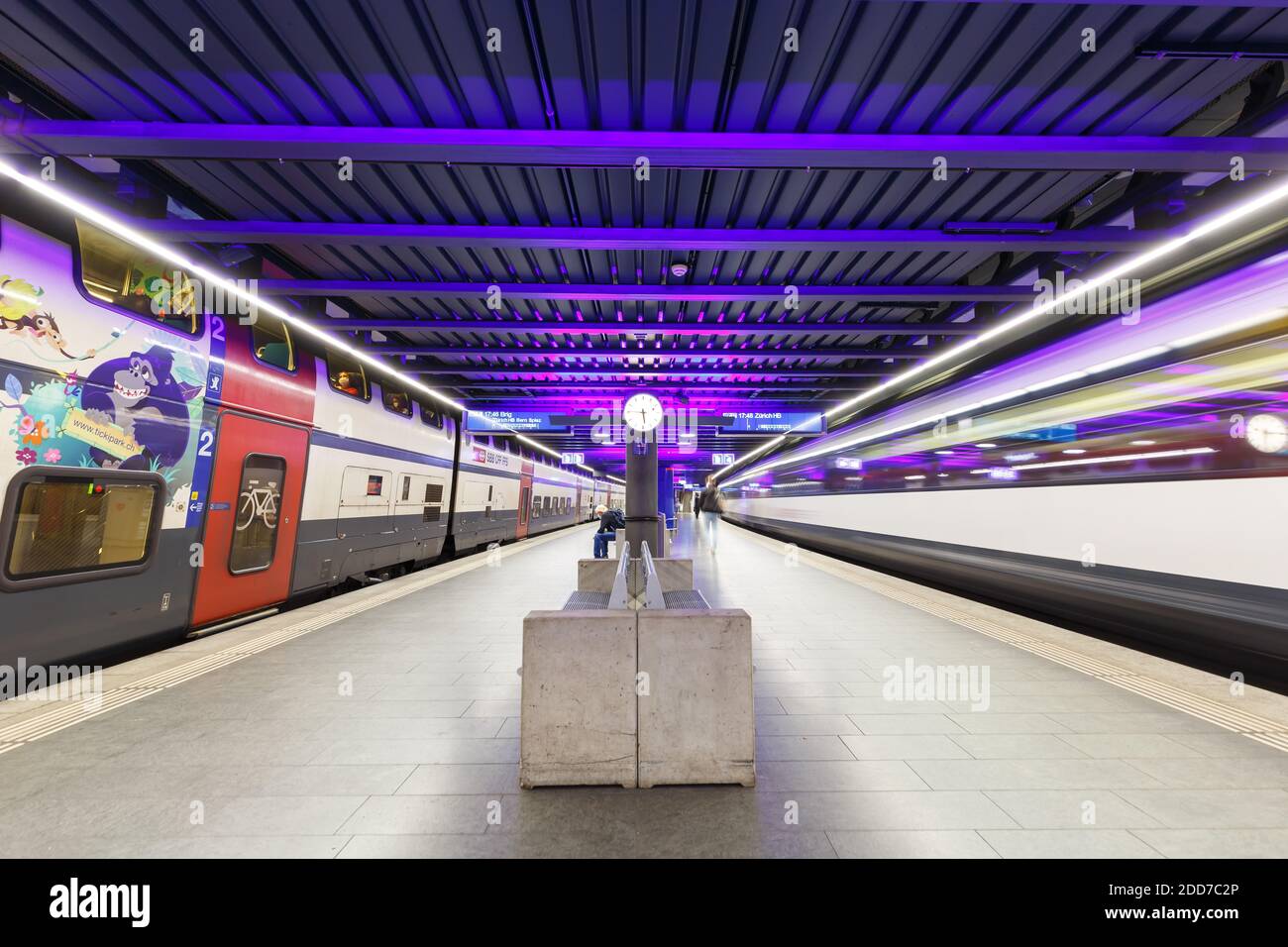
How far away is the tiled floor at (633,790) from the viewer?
2.07 metres

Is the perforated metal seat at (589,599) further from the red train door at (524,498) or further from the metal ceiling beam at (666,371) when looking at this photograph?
the red train door at (524,498)

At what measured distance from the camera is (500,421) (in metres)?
12.8

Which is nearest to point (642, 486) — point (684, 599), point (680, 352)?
point (684, 599)

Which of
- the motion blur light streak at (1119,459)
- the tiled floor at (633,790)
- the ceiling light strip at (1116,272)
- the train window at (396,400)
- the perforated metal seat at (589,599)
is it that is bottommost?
the tiled floor at (633,790)

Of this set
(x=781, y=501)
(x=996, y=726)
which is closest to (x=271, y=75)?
(x=996, y=726)

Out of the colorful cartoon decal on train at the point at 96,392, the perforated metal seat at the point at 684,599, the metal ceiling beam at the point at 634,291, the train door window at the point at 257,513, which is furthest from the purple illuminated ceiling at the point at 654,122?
the perforated metal seat at the point at 684,599

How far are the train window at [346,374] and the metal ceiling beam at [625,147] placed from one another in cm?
350

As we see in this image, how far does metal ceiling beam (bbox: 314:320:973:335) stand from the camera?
7.42m

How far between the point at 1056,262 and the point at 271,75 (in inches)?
334

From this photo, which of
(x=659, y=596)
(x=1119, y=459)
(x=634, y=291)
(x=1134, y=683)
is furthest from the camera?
(x=634, y=291)

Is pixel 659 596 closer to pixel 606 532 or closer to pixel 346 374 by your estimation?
pixel 346 374

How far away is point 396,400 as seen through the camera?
8969 millimetres

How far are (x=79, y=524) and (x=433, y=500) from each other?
20.7ft
